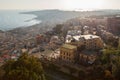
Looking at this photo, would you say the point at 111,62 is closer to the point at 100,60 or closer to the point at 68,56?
the point at 100,60

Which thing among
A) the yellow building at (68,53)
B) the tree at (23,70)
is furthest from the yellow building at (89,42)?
the tree at (23,70)

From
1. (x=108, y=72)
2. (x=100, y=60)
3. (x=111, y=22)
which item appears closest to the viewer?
(x=108, y=72)

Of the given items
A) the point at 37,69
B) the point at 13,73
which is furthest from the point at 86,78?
the point at 13,73

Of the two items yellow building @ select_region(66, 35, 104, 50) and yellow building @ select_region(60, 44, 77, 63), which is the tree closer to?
yellow building @ select_region(60, 44, 77, 63)

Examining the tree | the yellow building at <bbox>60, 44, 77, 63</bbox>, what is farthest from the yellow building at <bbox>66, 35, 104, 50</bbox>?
the tree

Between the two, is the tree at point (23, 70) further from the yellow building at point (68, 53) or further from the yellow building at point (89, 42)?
the yellow building at point (89, 42)

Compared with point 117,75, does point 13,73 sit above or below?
above
